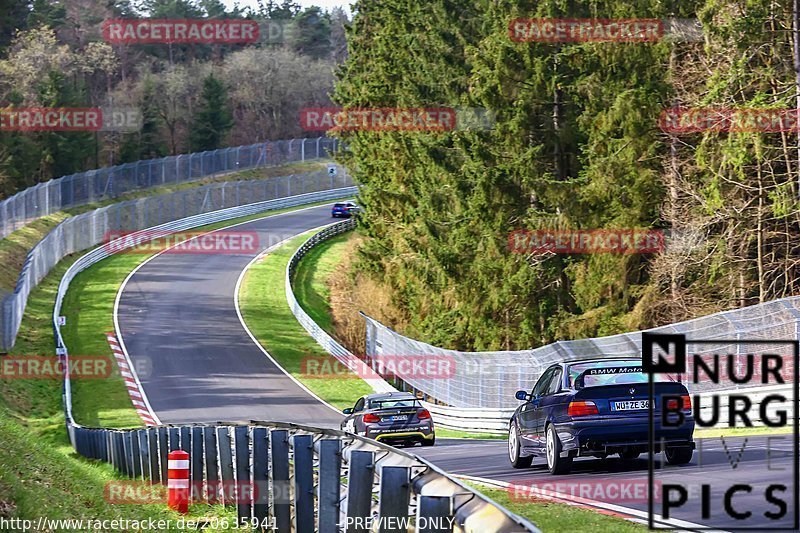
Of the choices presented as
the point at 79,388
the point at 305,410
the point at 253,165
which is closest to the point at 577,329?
the point at 305,410

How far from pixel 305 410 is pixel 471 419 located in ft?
33.9

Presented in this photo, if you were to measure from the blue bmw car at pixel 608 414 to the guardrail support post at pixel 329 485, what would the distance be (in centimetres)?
578

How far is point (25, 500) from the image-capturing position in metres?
9.91

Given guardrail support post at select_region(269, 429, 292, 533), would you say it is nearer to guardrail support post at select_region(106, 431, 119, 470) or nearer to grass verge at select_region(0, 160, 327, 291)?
guardrail support post at select_region(106, 431, 119, 470)

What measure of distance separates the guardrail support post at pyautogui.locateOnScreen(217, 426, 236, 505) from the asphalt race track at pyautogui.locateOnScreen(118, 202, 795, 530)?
375 cm

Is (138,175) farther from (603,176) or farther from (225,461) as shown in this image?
(225,461)

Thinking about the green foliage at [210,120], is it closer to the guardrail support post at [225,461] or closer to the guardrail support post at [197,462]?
the guardrail support post at [197,462]

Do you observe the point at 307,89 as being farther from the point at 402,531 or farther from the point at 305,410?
the point at 402,531

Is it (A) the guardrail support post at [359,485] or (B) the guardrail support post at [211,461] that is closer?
(A) the guardrail support post at [359,485]

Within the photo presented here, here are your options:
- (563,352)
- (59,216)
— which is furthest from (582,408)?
(59,216)

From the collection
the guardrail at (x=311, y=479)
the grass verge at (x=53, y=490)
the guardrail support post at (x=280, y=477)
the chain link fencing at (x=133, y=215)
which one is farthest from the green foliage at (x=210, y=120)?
the guardrail support post at (x=280, y=477)

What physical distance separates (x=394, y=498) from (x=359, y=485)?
37.5 inches

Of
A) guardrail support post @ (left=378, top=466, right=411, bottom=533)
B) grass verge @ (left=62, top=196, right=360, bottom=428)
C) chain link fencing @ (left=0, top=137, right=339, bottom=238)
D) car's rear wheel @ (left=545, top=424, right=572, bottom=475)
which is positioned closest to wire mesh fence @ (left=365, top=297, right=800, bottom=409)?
car's rear wheel @ (left=545, top=424, right=572, bottom=475)

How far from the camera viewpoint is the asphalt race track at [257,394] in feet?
43.5
